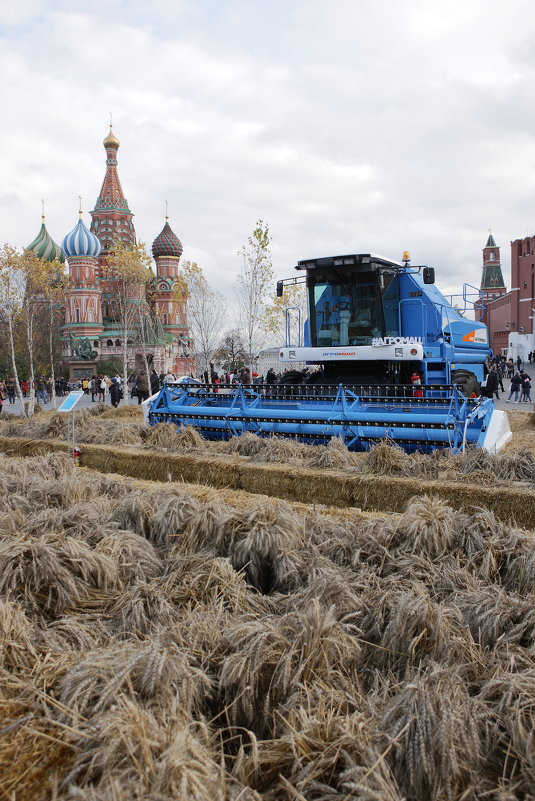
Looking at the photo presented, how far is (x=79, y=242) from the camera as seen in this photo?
179ft

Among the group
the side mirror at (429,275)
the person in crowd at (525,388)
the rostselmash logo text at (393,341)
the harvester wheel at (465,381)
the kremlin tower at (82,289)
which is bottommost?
the person in crowd at (525,388)

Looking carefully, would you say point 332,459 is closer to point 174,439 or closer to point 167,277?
point 174,439

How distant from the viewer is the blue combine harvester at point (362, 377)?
330 inches

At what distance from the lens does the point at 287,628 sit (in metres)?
3.01

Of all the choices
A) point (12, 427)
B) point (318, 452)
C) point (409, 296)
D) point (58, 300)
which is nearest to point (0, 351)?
point (58, 300)

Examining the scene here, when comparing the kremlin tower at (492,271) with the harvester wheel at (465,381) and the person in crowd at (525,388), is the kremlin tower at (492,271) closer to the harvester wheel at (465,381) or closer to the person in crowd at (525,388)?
the person in crowd at (525,388)

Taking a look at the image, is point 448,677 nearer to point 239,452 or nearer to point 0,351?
point 239,452

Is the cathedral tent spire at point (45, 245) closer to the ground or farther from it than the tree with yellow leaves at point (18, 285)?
farther from it

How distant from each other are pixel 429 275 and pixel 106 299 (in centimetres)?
5116

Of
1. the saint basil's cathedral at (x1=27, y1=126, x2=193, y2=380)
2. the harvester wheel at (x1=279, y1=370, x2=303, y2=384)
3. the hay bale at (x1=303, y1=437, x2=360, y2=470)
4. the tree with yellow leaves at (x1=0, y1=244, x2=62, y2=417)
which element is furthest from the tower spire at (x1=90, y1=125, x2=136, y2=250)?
the hay bale at (x1=303, y1=437, x2=360, y2=470)

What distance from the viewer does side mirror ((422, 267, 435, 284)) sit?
11.4 metres

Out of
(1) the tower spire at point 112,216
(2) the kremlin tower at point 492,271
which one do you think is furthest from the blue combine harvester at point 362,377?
(2) the kremlin tower at point 492,271

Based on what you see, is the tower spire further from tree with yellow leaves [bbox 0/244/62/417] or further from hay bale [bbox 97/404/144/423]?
hay bale [bbox 97/404/144/423]

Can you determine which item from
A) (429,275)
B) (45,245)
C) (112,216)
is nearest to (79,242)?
(112,216)
